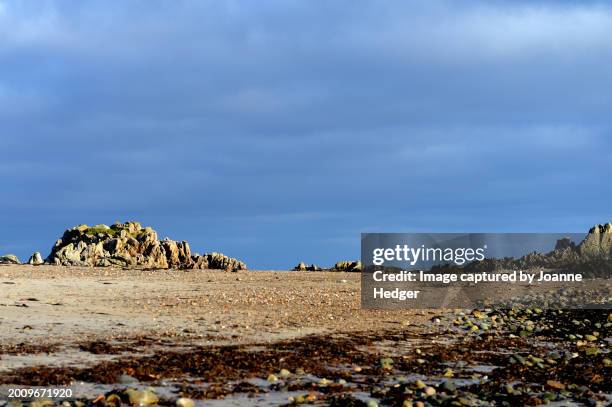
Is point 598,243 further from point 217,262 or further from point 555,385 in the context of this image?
point 555,385

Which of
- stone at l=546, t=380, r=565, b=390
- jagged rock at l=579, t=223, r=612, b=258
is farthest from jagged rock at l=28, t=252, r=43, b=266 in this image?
stone at l=546, t=380, r=565, b=390

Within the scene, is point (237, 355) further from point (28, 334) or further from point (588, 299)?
point (588, 299)

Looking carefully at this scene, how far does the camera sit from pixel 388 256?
1093 inches

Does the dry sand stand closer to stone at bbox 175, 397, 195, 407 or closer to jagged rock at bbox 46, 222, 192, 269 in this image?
stone at bbox 175, 397, 195, 407

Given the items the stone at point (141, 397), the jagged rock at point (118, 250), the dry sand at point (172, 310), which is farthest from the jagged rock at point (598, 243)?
the stone at point (141, 397)

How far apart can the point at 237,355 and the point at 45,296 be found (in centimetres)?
1155

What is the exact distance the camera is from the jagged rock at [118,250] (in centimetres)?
4275

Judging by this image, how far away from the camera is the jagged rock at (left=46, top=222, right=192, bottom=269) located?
42.8 metres

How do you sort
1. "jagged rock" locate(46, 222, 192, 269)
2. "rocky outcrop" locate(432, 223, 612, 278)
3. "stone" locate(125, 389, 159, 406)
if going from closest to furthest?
"stone" locate(125, 389, 159, 406), "rocky outcrop" locate(432, 223, 612, 278), "jagged rock" locate(46, 222, 192, 269)

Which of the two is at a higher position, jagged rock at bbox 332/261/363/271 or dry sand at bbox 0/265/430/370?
jagged rock at bbox 332/261/363/271

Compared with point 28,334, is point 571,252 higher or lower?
higher

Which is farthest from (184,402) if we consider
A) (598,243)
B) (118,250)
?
(118,250)

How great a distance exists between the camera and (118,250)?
146 ft

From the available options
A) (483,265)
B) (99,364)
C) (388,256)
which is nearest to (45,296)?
(99,364)
